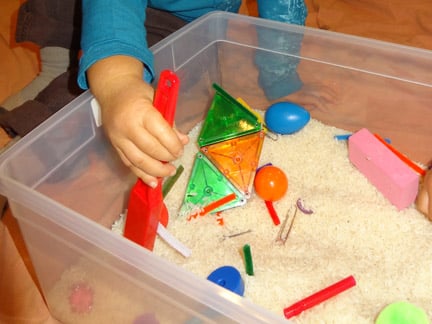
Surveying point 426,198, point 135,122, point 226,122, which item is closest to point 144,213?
point 135,122

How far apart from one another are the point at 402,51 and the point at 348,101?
13 cm

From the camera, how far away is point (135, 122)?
493 mm

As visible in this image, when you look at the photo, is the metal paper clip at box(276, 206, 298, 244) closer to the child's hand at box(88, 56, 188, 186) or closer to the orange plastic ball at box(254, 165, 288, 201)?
the orange plastic ball at box(254, 165, 288, 201)

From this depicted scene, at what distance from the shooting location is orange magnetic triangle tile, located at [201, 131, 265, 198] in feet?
2.28

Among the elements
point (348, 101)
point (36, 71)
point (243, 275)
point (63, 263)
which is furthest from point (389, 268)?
point (36, 71)

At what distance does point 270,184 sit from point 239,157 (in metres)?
0.06

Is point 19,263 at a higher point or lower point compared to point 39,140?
lower

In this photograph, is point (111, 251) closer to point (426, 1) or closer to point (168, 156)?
point (168, 156)

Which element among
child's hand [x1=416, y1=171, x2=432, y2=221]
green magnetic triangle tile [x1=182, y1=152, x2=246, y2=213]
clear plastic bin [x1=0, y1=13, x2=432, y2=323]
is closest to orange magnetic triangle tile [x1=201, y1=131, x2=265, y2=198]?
green magnetic triangle tile [x1=182, y1=152, x2=246, y2=213]

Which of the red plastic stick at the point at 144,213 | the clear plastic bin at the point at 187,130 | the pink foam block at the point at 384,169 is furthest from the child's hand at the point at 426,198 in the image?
the red plastic stick at the point at 144,213

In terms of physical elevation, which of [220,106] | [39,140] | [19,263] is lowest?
[19,263]

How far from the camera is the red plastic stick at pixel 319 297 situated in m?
0.54

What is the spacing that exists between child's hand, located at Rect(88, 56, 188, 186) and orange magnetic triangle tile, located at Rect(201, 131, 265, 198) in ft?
0.61

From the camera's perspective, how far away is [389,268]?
0.60 m
